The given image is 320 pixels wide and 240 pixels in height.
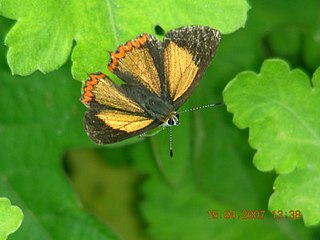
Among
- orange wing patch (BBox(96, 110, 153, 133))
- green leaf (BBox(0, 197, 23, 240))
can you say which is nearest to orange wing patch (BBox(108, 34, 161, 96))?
orange wing patch (BBox(96, 110, 153, 133))

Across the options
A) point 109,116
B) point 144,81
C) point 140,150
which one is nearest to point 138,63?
point 144,81

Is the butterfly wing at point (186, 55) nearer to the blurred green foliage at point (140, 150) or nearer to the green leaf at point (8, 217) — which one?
the blurred green foliage at point (140, 150)

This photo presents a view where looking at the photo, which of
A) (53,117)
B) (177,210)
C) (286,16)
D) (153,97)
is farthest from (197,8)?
(177,210)

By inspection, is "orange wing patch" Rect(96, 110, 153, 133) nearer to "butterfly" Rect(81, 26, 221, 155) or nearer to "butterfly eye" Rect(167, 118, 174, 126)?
"butterfly" Rect(81, 26, 221, 155)

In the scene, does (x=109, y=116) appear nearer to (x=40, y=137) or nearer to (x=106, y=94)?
(x=106, y=94)

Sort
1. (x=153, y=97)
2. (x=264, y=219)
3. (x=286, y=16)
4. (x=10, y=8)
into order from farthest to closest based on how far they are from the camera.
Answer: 1. (x=264, y=219)
2. (x=286, y=16)
3. (x=153, y=97)
4. (x=10, y=8)

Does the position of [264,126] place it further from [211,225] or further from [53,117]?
[211,225]

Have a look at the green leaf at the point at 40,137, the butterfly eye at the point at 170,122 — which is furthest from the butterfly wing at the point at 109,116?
the green leaf at the point at 40,137
